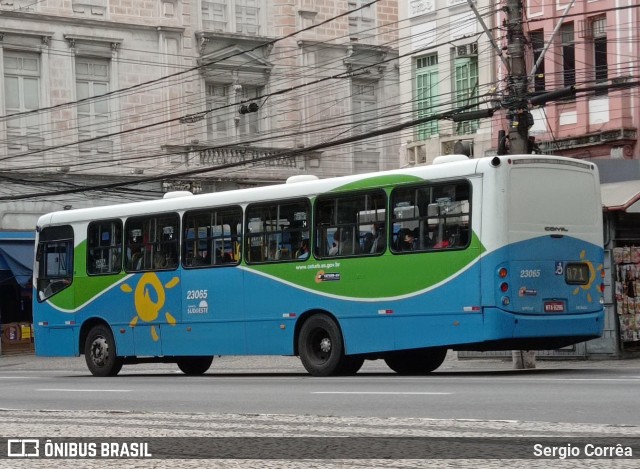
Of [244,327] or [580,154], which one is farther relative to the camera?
[580,154]

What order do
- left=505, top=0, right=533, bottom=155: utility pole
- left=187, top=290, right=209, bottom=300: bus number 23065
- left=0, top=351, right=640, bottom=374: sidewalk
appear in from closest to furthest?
left=505, top=0, right=533, bottom=155: utility pole < left=187, top=290, right=209, bottom=300: bus number 23065 < left=0, top=351, right=640, bottom=374: sidewalk

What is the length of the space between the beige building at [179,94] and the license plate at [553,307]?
2091cm

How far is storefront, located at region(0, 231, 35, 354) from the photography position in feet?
136

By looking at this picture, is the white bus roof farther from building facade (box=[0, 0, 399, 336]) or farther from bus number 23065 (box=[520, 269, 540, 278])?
Answer: building facade (box=[0, 0, 399, 336])

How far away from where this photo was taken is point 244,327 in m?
23.9

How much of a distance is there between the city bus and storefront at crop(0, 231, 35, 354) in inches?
583

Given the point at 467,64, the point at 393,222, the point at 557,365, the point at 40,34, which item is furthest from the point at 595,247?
the point at 40,34

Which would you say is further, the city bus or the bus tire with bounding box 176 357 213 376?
the bus tire with bounding box 176 357 213 376

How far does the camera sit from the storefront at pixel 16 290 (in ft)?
136

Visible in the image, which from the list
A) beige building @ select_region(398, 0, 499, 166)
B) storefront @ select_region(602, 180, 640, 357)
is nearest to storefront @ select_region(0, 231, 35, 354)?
beige building @ select_region(398, 0, 499, 166)

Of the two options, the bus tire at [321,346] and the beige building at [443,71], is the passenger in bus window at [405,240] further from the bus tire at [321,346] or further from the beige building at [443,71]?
the beige building at [443,71]

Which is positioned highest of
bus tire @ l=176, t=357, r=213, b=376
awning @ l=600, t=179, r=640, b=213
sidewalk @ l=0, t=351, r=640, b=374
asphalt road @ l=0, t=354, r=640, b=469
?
awning @ l=600, t=179, r=640, b=213

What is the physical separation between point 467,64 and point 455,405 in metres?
30.8

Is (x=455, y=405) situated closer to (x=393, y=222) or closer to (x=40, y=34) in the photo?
(x=393, y=222)
